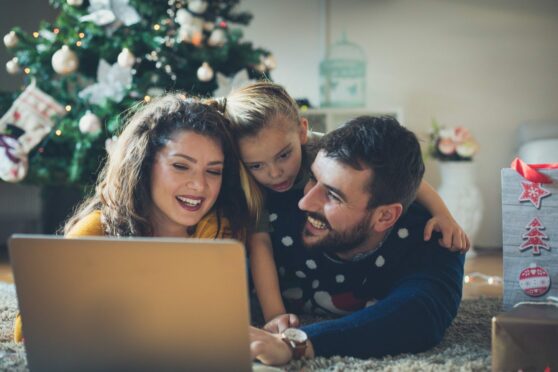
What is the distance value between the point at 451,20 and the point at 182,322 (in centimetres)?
318

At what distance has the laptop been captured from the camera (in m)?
0.93

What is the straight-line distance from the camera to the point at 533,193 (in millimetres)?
1479

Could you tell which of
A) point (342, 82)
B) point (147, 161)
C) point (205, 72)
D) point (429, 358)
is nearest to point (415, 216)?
point (429, 358)

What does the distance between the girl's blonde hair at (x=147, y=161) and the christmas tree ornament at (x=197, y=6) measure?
121 cm

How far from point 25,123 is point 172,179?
152cm

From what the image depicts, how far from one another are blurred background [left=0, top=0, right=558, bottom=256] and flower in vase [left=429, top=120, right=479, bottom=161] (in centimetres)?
17

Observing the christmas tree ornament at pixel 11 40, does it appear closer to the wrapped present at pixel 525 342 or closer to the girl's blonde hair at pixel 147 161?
the girl's blonde hair at pixel 147 161

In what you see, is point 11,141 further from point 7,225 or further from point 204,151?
point 204,151

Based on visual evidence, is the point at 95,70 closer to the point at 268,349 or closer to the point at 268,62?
the point at 268,62

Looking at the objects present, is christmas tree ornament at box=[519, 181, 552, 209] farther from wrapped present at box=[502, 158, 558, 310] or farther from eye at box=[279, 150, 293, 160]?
eye at box=[279, 150, 293, 160]

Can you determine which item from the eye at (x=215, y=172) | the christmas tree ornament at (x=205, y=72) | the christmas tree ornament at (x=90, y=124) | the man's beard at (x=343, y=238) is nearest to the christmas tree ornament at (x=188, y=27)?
the christmas tree ornament at (x=205, y=72)

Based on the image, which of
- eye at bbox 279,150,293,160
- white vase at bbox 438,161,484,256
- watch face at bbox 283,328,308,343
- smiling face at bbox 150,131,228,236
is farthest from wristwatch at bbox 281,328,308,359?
white vase at bbox 438,161,484,256

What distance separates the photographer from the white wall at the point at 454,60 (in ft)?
12.0

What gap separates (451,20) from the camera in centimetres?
372
